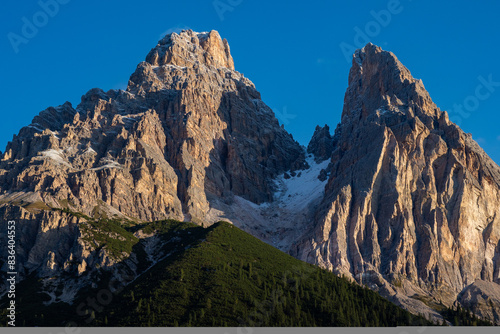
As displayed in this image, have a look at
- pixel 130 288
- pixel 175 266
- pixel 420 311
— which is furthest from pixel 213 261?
pixel 420 311

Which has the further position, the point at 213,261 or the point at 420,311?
the point at 420,311

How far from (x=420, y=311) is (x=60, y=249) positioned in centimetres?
8955

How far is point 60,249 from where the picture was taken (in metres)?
161

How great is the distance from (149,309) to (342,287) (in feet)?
159

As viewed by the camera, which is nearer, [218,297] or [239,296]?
[218,297]

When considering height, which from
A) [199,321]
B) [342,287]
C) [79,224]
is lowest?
[199,321]

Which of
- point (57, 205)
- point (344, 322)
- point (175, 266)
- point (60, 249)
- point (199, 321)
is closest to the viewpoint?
point (199, 321)

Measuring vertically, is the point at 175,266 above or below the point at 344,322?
above

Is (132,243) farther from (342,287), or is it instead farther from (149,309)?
(342,287)

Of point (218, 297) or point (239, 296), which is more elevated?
point (239, 296)

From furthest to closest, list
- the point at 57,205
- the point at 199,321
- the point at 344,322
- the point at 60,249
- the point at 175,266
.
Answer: the point at 57,205, the point at 60,249, the point at 175,266, the point at 344,322, the point at 199,321

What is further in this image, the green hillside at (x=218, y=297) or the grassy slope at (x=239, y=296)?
the green hillside at (x=218, y=297)

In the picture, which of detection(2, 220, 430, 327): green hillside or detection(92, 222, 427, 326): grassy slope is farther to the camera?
detection(2, 220, 430, 327): green hillside

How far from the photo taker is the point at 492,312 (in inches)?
6727
